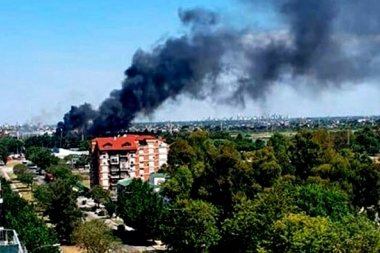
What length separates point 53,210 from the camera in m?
41.4

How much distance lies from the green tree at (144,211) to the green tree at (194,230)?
465cm

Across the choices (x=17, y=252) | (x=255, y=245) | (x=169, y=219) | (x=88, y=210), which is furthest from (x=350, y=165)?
(x=17, y=252)

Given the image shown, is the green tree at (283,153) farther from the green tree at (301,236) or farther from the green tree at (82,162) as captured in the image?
the green tree at (82,162)

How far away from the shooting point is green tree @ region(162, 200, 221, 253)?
32250 millimetres

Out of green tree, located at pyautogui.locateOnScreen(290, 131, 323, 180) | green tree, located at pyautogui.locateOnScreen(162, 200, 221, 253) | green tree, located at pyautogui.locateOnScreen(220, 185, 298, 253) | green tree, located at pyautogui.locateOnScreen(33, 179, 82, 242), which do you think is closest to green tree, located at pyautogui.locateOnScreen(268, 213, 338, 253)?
green tree, located at pyautogui.locateOnScreen(220, 185, 298, 253)

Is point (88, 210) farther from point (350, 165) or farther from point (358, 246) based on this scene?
point (358, 246)

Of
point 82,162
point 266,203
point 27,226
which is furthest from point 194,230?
point 82,162

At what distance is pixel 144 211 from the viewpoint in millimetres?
39594

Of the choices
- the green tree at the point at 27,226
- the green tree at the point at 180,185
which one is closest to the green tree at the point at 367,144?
the green tree at the point at 180,185

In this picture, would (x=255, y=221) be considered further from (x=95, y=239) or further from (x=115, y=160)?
(x=115, y=160)

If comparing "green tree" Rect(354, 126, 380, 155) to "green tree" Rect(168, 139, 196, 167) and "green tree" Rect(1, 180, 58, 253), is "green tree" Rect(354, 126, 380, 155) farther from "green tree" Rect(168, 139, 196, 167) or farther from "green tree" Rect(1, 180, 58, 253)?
"green tree" Rect(1, 180, 58, 253)

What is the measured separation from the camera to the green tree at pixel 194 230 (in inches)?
1270

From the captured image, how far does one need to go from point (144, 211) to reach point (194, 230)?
7.81 metres

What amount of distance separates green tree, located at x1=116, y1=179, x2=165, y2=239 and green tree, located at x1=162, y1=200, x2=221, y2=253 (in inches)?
183
